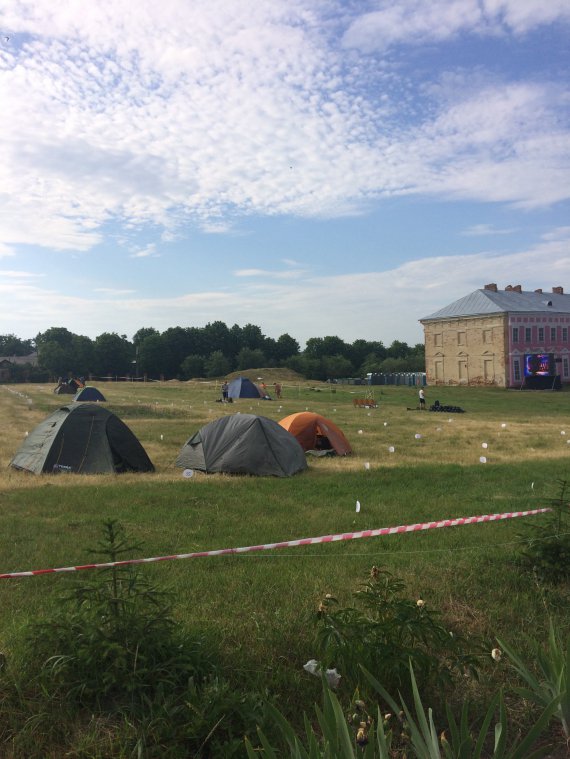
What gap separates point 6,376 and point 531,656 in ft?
361

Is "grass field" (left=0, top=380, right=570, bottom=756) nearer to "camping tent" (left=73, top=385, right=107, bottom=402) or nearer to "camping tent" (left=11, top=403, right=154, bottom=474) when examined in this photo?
"camping tent" (left=11, top=403, right=154, bottom=474)

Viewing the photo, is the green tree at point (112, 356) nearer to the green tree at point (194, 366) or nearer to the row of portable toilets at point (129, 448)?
the green tree at point (194, 366)

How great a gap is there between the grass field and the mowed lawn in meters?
0.02

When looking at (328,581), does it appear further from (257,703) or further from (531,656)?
(257,703)

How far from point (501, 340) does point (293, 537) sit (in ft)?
184


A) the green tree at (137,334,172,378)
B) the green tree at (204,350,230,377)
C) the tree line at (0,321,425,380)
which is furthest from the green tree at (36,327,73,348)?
the green tree at (204,350,230,377)

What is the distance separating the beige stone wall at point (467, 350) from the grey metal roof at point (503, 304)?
2.40 ft

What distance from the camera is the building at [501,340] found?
196ft

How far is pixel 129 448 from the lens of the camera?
13.7m

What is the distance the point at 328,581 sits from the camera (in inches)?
243

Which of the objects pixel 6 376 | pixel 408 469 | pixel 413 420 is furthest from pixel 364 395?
pixel 6 376

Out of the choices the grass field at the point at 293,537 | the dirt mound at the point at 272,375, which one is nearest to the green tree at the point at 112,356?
the dirt mound at the point at 272,375

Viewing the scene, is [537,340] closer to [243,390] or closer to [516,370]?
[516,370]

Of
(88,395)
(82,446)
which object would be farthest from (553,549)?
(88,395)
